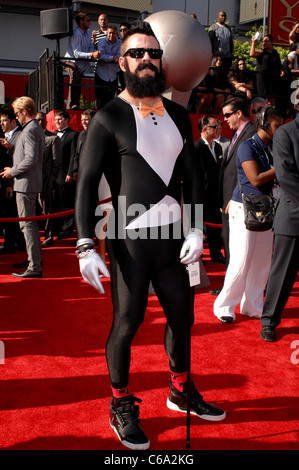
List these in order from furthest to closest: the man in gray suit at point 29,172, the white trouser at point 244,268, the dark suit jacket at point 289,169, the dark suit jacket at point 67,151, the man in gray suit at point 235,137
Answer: the dark suit jacket at point 67,151, the man in gray suit at point 29,172, the man in gray suit at point 235,137, the white trouser at point 244,268, the dark suit jacket at point 289,169

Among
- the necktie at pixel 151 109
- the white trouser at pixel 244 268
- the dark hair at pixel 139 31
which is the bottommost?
the white trouser at pixel 244 268

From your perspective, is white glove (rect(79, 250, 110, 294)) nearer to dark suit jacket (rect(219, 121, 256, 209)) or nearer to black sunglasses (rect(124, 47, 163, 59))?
black sunglasses (rect(124, 47, 163, 59))

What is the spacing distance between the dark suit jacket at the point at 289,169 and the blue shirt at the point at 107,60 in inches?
263

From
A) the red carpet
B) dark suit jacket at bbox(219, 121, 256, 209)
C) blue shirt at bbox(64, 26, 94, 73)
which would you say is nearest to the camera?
the red carpet

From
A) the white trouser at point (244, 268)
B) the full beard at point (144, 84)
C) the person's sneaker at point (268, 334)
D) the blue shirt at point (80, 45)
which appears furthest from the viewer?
the blue shirt at point (80, 45)

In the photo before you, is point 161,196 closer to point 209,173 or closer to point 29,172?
point 29,172

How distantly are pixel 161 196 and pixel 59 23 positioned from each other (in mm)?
8776

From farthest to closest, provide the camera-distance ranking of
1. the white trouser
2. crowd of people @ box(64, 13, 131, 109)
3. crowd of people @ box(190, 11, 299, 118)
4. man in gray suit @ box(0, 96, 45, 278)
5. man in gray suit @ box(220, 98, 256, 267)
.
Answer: crowd of people @ box(190, 11, 299, 118) < crowd of people @ box(64, 13, 131, 109) < man in gray suit @ box(0, 96, 45, 278) < man in gray suit @ box(220, 98, 256, 267) < the white trouser

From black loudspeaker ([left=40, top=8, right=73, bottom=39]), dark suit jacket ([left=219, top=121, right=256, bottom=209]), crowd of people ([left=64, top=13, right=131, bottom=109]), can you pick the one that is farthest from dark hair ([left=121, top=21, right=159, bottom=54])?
black loudspeaker ([left=40, top=8, right=73, bottom=39])

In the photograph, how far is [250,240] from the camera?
4191 millimetres

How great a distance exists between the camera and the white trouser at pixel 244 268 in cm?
419

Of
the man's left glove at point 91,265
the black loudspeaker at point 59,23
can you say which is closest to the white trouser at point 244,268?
the man's left glove at point 91,265

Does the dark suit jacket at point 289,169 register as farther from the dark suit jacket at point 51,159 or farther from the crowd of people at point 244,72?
the crowd of people at point 244,72

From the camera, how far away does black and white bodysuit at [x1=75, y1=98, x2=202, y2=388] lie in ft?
7.96
